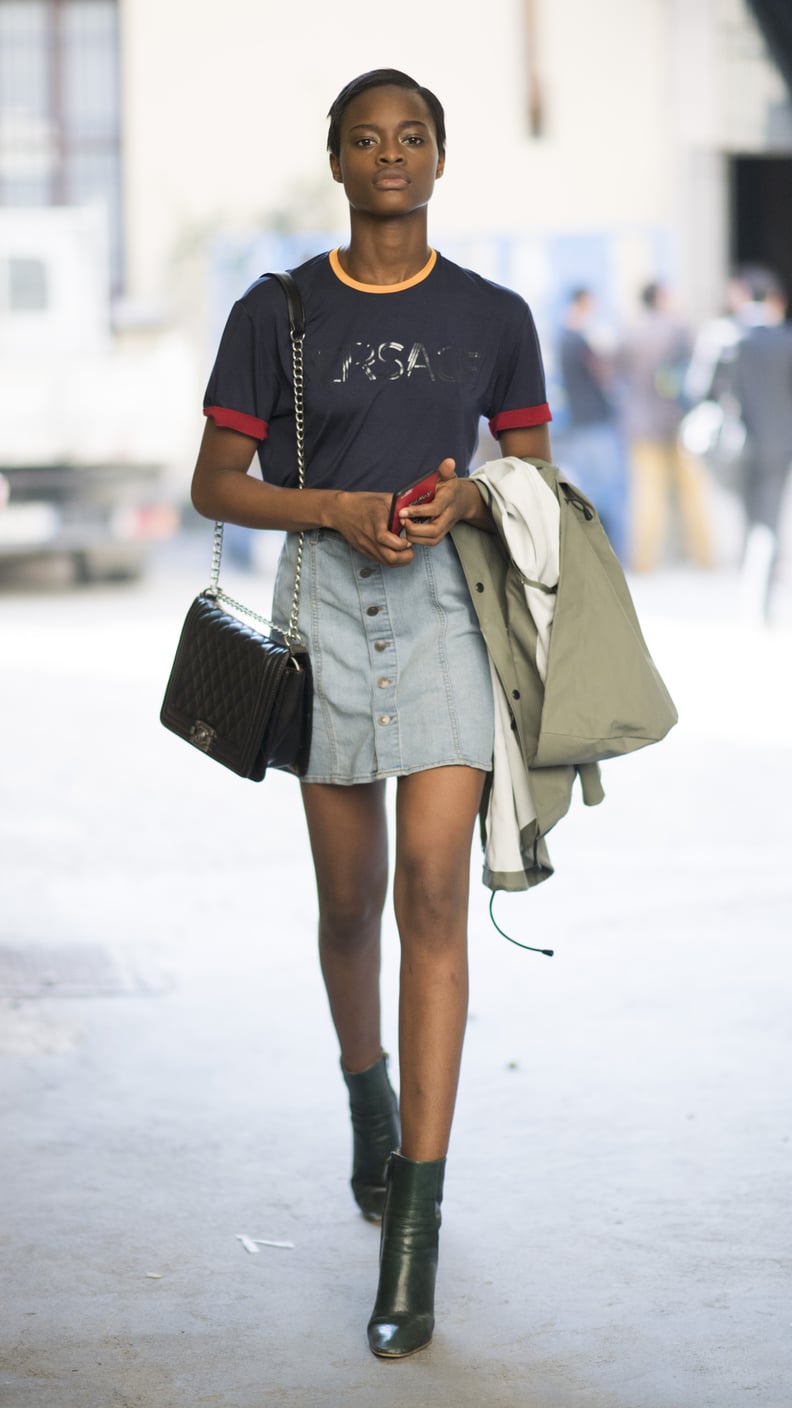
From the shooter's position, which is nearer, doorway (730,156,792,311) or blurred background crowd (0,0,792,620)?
blurred background crowd (0,0,792,620)

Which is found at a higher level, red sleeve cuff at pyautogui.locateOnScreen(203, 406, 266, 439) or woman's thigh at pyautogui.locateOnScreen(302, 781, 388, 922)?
red sleeve cuff at pyautogui.locateOnScreen(203, 406, 266, 439)

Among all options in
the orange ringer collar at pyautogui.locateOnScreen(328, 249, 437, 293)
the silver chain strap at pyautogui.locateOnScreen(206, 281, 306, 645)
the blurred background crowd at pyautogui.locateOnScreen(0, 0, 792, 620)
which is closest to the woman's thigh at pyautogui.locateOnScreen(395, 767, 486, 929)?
the silver chain strap at pyautogui.locateOnScreen(206, 281, 306, 645)

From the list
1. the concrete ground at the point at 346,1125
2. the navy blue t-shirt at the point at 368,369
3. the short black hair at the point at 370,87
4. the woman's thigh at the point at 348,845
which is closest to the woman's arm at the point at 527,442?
the navy blue t-shirt at the point at 368,369

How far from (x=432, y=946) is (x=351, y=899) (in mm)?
302

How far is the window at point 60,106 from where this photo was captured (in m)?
21.9

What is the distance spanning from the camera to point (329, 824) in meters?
3.24

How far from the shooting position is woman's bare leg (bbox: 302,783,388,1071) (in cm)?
324

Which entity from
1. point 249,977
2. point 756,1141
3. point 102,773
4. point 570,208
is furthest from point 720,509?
point 756,1141

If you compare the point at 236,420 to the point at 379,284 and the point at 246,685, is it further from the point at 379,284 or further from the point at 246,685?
the point at 246,685

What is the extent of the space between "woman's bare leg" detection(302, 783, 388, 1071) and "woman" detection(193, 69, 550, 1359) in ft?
0.23

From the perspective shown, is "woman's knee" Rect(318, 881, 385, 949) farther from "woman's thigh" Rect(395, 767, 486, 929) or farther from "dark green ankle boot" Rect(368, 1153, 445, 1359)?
"dark green ankle boot" Rect(368, 1153, 445, 1359)

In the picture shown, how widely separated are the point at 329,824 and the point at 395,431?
658mm

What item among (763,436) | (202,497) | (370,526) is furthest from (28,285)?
(370,526)

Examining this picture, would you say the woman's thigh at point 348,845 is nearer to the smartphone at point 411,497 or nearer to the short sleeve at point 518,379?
the smartphone at point 411,497
